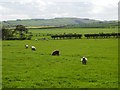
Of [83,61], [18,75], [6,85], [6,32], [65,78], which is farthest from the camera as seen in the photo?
[6,32]

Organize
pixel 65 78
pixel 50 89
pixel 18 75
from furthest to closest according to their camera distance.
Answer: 1. pixel 18 75
2. pixel 65 78
3. pixel 50 89

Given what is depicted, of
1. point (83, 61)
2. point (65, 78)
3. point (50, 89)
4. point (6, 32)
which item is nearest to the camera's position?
point (50, 89)

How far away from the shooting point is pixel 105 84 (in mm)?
18094

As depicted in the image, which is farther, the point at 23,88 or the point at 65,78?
the point at 65,78

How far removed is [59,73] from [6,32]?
96299 millimetres

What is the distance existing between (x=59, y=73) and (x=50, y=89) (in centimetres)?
591

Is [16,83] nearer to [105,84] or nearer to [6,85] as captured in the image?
[6,85]

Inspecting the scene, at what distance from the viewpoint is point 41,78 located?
20.4 m

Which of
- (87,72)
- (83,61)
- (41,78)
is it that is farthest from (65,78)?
(83,61)

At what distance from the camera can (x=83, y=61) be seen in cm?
2916

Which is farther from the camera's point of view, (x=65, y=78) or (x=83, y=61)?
(x=83, y=61)

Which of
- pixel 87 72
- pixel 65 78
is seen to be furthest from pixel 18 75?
pixel 87 72

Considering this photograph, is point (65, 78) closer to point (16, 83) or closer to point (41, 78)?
point (41, 78)

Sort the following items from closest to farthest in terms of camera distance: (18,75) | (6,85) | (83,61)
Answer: (6,85) → (18,75) → (83,61)
